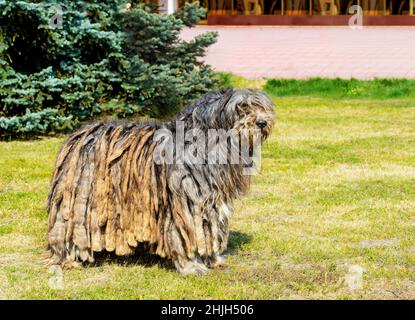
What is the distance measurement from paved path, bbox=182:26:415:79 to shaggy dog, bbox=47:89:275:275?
39.8ft

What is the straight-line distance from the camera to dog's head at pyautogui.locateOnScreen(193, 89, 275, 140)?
5926 mm

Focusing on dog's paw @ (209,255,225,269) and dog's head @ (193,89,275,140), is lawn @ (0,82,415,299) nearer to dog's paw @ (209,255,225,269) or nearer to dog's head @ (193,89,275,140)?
dog's paw @ (209,255,225,269)

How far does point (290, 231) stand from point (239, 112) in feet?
5.58

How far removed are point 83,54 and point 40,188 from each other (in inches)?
132

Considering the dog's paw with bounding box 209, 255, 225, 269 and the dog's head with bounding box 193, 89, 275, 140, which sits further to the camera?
the dog's paw with bounding box 209, 255, 225, 269

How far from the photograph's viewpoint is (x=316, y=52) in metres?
22.7

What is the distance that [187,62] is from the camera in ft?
40.9

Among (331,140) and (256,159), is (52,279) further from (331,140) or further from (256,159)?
(331,140)

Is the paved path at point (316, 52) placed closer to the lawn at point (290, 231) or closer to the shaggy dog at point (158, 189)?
the lawn at point (290, 231)

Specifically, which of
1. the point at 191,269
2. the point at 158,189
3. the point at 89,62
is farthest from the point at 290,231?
the point at 89,62

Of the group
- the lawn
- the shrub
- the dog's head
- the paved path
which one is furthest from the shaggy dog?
the paved path

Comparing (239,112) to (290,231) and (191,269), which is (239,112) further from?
(290,231)

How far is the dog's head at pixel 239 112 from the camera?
5.93 metres
